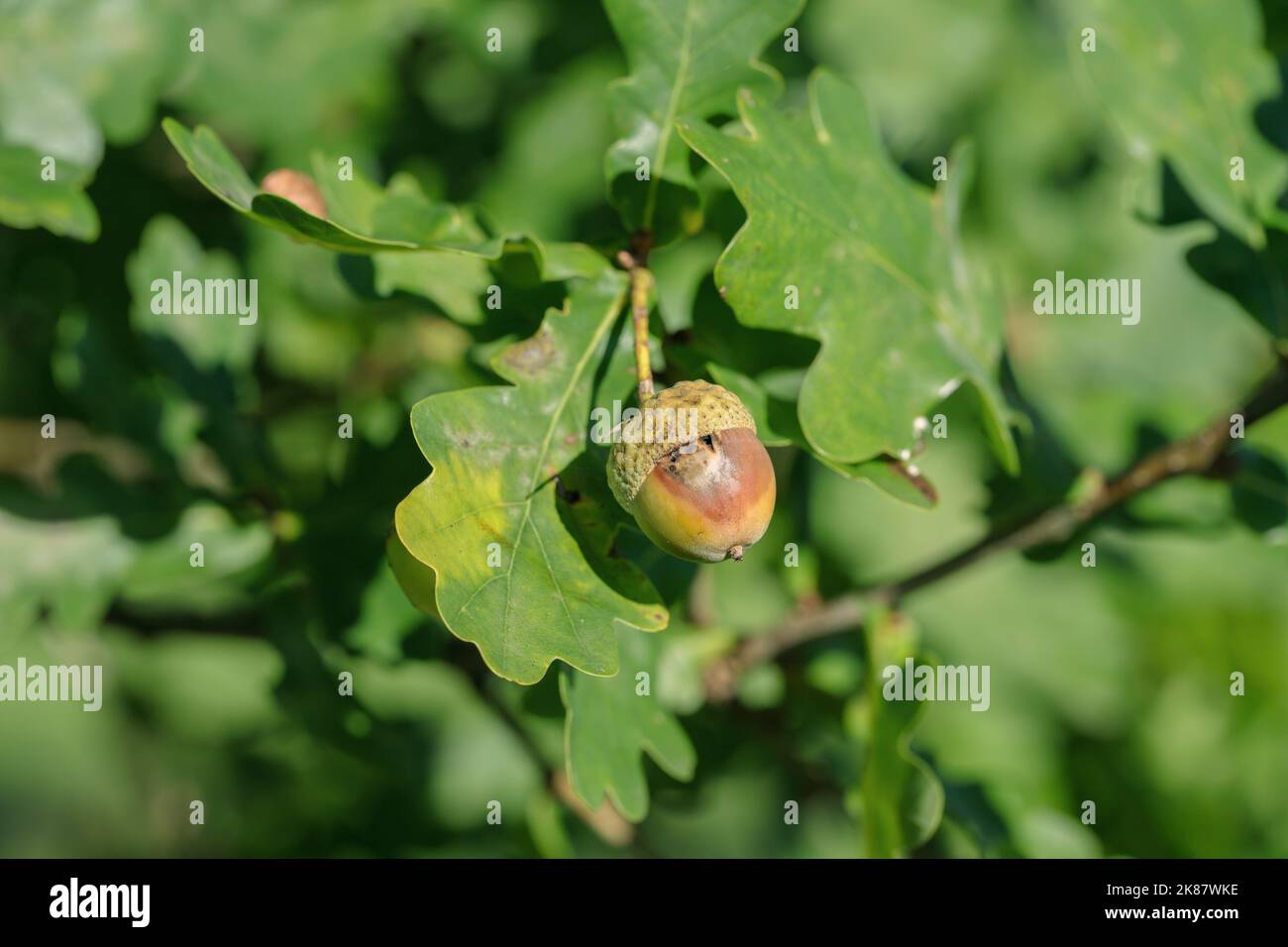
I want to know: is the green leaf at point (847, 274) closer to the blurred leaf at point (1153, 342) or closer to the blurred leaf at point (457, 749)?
the blurred leaf at point (457, 749)

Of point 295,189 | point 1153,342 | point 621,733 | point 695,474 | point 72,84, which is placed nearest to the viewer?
point 695,474

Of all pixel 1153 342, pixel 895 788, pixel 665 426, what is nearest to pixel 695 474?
pixel 665 426

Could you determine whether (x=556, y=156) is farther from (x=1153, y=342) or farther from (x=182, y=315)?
(x=1153, y=342)

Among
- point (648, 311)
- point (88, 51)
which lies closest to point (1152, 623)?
point (648, 311)

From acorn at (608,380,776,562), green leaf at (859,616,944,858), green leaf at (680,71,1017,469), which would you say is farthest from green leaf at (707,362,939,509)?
green leaf at (859,616,944,858)

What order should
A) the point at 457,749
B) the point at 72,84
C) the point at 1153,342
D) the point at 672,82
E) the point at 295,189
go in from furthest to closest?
the point at 1153,342 < the point at 457,749 < the point at 72,84 < the point at 672,82 < the point at 295,189

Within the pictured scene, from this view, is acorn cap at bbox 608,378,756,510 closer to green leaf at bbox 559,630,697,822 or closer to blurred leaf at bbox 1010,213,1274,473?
Result: green leaf at bbox 559,630,697,822

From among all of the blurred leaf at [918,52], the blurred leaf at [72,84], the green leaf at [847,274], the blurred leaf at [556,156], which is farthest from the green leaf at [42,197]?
the blurred leaf at [918,52]
